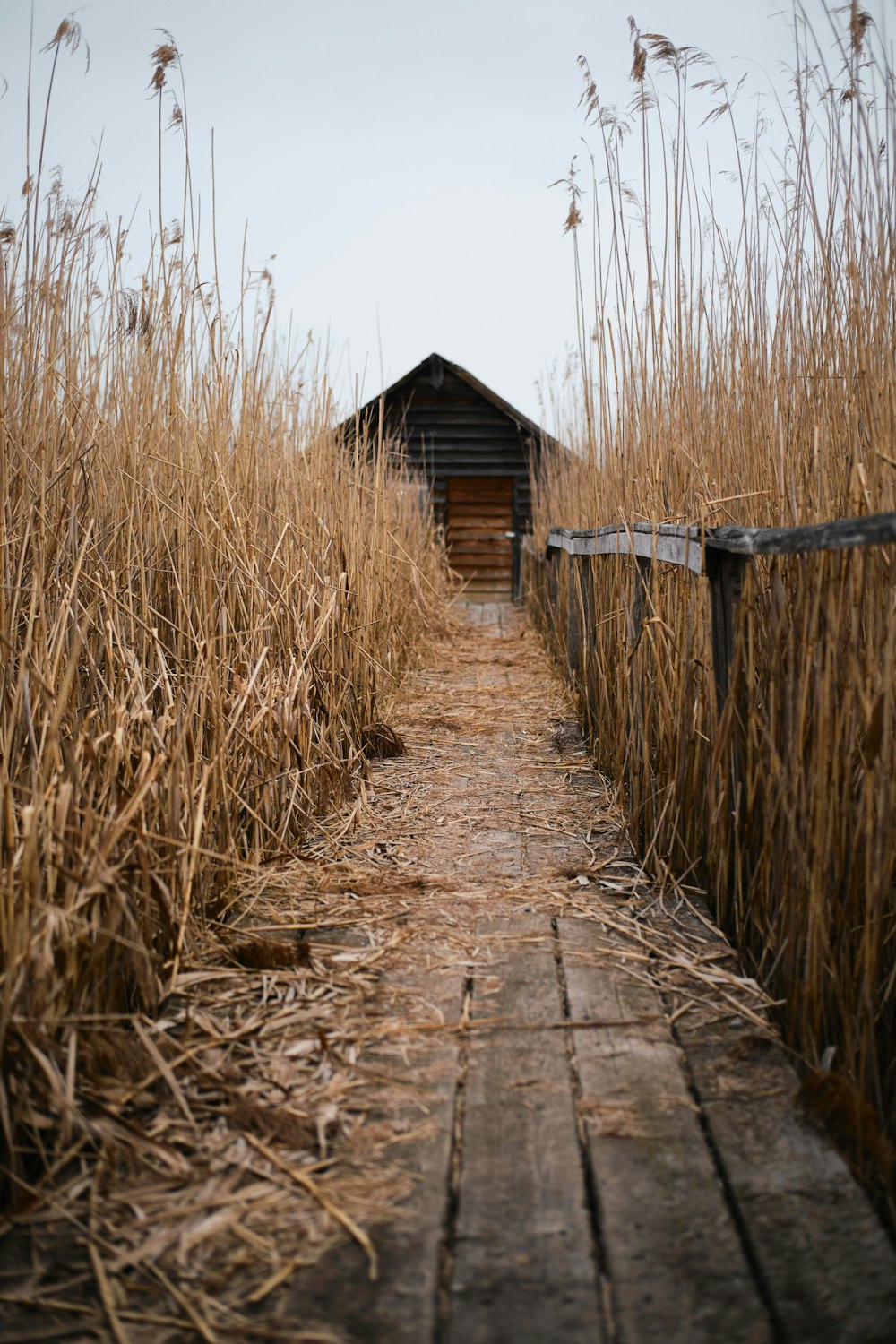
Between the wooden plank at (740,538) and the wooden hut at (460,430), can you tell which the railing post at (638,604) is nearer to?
the wooden plank at (740,538)

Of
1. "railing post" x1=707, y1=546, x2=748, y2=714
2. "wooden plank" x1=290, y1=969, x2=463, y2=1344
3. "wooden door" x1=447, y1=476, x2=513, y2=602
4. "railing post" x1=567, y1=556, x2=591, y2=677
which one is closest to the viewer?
"wooden plank" x1=290, y1=969, x2=463, y2=1344

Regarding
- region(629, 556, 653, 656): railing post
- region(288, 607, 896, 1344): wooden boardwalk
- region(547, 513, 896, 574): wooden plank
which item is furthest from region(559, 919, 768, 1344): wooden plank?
region(629, 556, 653, 656): railing post

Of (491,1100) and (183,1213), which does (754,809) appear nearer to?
(491,1100)

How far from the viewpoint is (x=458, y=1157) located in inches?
53.0

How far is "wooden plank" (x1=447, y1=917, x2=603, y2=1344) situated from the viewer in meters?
1.07

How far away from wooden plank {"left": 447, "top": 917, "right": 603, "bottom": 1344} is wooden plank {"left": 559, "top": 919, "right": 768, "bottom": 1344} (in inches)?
1.3

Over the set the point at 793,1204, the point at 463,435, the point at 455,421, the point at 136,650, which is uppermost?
the point at 455,421

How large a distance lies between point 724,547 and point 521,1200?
4.06ft

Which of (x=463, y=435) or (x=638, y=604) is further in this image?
(x=463, y=435)

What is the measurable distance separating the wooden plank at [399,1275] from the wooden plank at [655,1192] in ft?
0.63

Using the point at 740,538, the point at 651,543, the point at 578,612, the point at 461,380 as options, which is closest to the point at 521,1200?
the point at 740,538

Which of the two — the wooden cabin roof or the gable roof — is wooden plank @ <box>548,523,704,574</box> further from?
the wooden cabin roof

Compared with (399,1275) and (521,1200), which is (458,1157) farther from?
(399,1275)

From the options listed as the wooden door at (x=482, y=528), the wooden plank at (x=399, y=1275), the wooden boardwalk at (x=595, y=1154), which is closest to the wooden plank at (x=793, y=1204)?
the wooden boardwalk at (x=595, y=1154)
